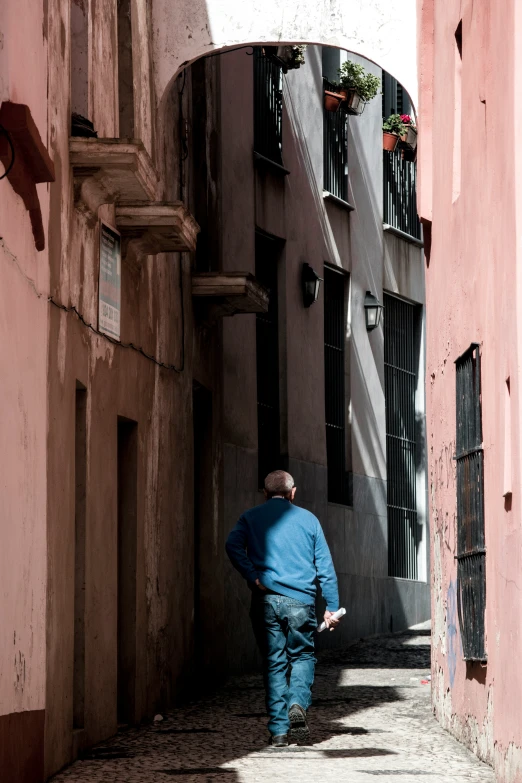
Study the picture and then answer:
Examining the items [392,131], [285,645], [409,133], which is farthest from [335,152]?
[285,645]

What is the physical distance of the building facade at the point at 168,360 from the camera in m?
8.02

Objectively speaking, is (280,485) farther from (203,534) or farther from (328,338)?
(328,338)

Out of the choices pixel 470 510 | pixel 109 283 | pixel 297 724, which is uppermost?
pixel 109 283

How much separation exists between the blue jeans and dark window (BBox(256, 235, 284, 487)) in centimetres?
758

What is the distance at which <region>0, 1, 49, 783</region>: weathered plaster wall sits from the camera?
7.36 metres

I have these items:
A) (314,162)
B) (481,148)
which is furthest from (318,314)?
(481,148)

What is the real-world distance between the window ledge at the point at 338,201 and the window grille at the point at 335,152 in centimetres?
9

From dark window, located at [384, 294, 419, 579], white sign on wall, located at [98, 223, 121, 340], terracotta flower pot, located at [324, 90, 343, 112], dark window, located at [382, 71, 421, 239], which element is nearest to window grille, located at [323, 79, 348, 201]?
terracotta flower pot, located at [324, 90, 343, 112]

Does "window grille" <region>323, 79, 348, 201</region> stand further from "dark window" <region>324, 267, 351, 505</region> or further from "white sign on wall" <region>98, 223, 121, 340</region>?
"white sign on wall" <region>98, 223, 121, 340</region>

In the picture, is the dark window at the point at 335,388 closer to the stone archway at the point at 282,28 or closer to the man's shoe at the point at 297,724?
the stone archway at the point at 282,28

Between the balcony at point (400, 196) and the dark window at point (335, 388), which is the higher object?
the balcony at point (400, 196)

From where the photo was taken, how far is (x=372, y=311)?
20953 mm

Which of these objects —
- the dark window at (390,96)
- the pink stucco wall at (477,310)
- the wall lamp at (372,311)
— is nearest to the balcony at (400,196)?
the dark window at (390,96)

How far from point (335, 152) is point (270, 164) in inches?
121
